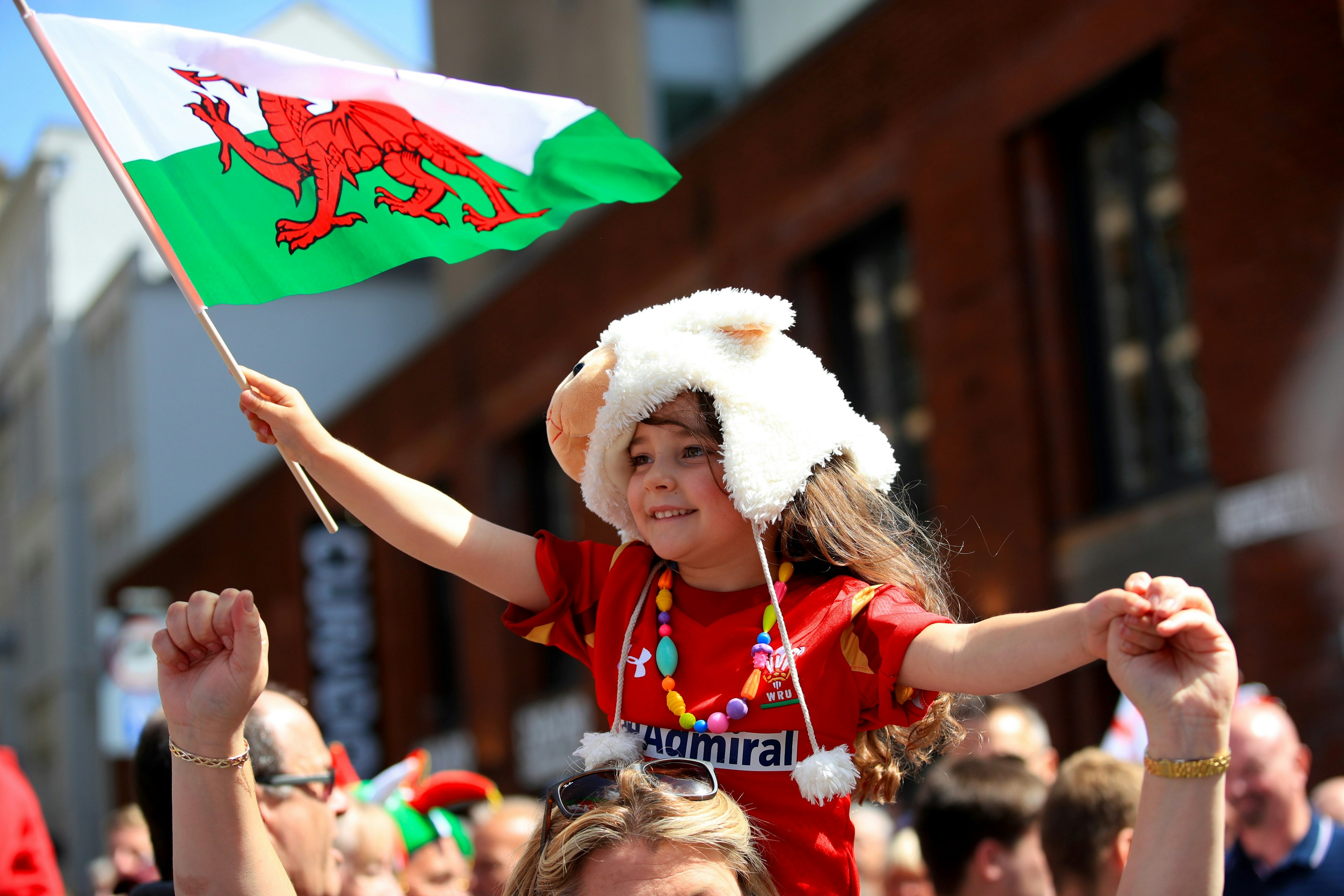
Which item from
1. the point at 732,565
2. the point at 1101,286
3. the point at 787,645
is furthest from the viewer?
the point at 1101,286

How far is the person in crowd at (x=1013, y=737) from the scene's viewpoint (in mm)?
5363

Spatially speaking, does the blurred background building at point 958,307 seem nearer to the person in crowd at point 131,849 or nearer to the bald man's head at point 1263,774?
the bald man's head at point 1263,774

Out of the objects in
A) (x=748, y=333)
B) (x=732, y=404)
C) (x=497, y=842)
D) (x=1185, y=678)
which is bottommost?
(x=497, y=842)

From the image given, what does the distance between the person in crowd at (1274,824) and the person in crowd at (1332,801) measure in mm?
878

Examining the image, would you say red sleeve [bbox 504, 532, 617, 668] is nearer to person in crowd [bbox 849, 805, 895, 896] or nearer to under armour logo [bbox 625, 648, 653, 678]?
under armour logo [bbox 625, 648, 653, 678]

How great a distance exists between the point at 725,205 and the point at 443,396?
7.02 m

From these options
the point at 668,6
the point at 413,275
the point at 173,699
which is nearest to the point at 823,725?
the point at 173,699

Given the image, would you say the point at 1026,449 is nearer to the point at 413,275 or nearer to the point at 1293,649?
the point at 1293,649

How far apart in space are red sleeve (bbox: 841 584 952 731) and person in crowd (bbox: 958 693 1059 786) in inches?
96.4

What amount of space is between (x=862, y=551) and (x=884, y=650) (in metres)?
0.25

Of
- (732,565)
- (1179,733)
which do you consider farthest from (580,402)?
(1179,733)

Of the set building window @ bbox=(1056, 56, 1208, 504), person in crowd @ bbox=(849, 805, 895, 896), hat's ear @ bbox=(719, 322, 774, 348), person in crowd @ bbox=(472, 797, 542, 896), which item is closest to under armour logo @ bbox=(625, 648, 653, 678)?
hat's ear @ bbox=(719, 322, 774, 348)

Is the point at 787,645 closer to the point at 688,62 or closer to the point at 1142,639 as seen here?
the point at 1142,639

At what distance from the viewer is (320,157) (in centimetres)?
301
